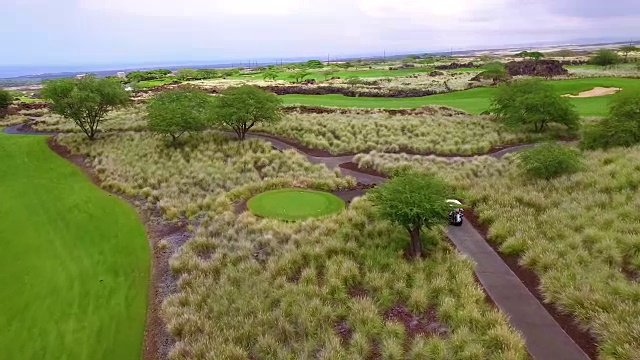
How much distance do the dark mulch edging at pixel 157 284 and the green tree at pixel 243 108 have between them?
1069 cm

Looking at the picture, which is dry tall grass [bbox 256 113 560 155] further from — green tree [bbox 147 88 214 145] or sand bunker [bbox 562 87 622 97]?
sand bunker [bbox 562 87 622 97]

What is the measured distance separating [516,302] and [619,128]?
65.9ft

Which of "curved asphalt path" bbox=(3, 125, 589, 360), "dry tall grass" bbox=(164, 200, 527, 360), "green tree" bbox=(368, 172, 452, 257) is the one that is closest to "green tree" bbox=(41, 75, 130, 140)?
"dry tall grass" bbox=(164, 200, 527, 360)

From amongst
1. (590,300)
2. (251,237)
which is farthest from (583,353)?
(251,237)

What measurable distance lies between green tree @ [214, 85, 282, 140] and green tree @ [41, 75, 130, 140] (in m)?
11.5

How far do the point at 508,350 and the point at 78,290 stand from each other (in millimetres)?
13093

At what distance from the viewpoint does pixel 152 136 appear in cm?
3631

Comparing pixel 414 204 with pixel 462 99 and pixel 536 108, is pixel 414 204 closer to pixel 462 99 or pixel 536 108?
pixel 536 108

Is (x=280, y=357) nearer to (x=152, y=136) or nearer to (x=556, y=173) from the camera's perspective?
(x=556, y=173)

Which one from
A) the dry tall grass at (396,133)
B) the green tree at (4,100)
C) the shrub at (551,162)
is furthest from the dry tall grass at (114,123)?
the shrub at (551,162)

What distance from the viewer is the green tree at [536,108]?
104 feet

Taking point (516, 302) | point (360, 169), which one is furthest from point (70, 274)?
point (360, 169)

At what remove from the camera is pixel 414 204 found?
13500 mm

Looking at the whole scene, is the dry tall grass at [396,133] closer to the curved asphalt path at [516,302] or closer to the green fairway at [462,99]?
the green fairway at [462,99]
